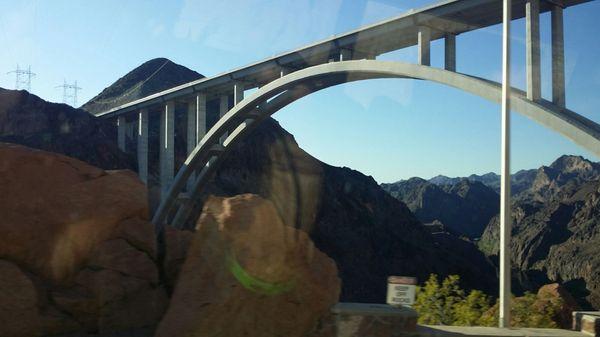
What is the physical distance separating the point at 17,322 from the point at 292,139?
72.0 meters

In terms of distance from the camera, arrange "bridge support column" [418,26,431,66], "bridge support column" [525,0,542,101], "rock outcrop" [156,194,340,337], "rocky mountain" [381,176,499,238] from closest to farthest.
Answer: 1. "rock outcrop" [156,194,340,337]
2. "bridge support column" [525,0,542,101]
3. "bridge support column" [418,26,431,66]
4. "rocky mountain" [381,176,499,238]

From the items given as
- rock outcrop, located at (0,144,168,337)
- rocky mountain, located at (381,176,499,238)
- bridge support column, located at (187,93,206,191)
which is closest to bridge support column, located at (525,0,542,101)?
rock outcrop, located at (0,144,168,337)

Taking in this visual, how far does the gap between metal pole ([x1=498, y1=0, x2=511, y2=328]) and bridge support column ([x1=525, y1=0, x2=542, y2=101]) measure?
559cm

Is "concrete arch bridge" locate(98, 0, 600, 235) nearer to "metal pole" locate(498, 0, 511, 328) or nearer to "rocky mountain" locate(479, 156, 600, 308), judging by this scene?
"metal pole" locate(498, 0, 511, 328)

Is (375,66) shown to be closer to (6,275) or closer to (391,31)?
(391,31)

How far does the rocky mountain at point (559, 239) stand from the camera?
94.1 metres

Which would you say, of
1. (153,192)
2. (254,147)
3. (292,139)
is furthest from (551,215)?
(153,192)

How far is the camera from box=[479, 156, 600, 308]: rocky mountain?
9406cm

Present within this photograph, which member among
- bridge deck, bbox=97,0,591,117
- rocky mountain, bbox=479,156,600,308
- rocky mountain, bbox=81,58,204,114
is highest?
rocky mountain, bbox=81,58,204,114

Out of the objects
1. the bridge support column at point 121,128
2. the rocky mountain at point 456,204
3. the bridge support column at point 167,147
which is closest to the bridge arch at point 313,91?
Answer: the bridge support column at point 167,147

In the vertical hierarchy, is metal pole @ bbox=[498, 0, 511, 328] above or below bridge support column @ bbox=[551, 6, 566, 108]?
below

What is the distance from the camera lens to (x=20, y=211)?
21.6 ft

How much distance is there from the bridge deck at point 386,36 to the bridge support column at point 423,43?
175mm

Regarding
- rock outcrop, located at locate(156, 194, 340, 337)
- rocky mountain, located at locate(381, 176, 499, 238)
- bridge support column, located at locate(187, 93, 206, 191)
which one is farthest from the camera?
rocky mountain, located at locate(381, 176, 499, 238)
